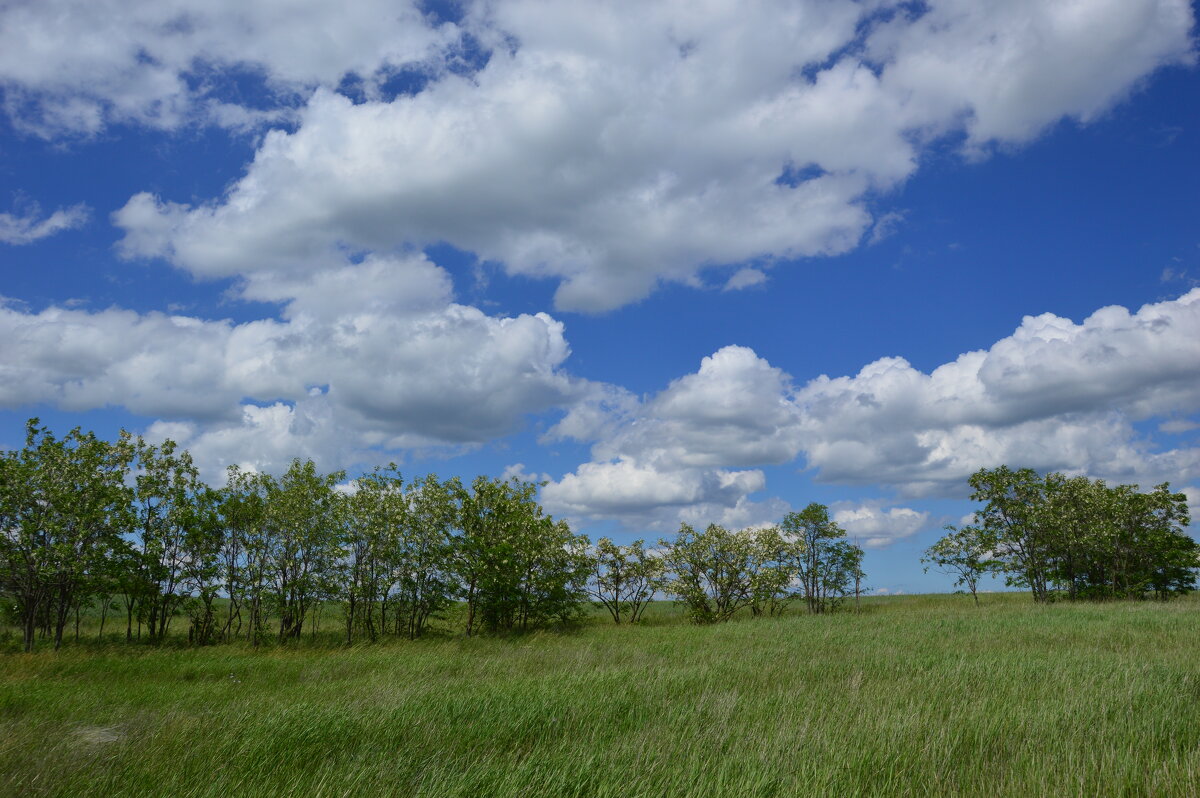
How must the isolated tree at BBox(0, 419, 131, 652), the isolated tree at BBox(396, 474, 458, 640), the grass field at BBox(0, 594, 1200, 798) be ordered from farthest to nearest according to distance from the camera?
the isolated tree at BBox(396, 474, 458, 640), the isolated tree at BBox(0, 419, 131, 652), the grass field at BBox(0, 594, 1200, 798)

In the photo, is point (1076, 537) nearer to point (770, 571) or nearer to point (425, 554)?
point (770, 571)

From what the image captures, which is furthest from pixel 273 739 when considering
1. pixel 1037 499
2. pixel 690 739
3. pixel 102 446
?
pixel 1037 499

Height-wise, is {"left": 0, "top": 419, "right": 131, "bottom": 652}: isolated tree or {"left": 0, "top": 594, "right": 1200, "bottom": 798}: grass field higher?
{"left": 0, "top": 419, "right": 131, "bottom": 652}: isolated tree

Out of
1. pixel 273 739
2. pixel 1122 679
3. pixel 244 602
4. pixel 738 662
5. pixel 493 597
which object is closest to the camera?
pixel 273 739

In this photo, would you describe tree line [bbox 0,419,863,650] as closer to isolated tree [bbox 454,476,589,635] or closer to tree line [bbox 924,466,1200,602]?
isolated tree [bbox 454,476,589,635]

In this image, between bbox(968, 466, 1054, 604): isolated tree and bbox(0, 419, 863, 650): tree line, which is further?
bbox(968, 466, 1054, 604): isolated tree

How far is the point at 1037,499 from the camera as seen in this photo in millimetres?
41656

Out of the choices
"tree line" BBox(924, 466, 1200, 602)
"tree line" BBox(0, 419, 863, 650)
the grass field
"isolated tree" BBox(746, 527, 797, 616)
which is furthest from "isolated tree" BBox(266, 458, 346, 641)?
"tree line" BBox(924, 466, 1200, 602)

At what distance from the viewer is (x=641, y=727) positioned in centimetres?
879

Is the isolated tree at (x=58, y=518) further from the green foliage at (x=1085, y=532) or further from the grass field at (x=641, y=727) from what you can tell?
the green foliage at (x=1085, y=532)

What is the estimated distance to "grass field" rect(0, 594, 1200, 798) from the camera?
641 cm

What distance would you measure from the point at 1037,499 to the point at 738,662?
36.6 m

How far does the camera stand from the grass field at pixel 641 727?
641cm

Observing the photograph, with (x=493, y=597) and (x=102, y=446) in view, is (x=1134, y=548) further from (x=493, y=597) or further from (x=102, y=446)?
(x=102, y=446)
